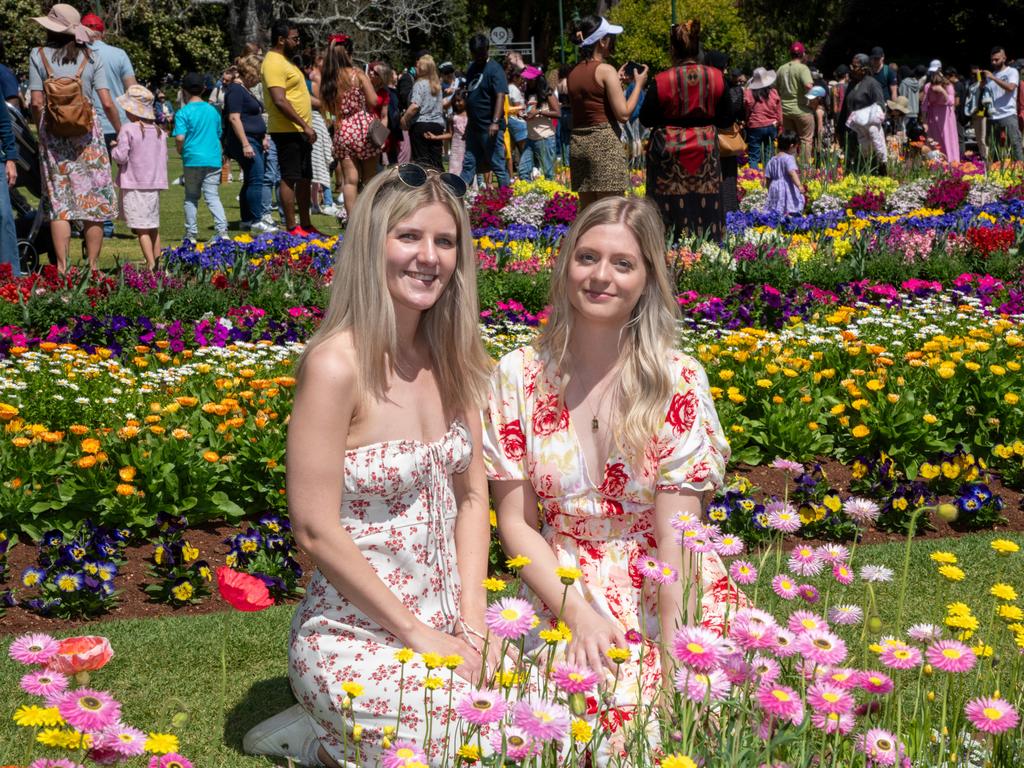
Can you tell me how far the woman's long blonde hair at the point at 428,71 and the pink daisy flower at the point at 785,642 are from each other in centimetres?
1138

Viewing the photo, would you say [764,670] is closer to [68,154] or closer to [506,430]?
[506,430]

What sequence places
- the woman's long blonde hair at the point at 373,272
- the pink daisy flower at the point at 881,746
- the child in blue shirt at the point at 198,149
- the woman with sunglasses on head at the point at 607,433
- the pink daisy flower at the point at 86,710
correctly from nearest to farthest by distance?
the pink daisy flower at the point at 86,710 < the pink daisy flower at the point at 881,746 < the woman's long blonde hair at the point at 373,272 < the woman with sunglasses on head at the point at 607,433 < the child in blue shirt at the point at 198,149

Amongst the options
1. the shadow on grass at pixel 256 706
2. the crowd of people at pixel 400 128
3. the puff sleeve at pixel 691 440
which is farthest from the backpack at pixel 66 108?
the puff sleeve at pixel 691 440

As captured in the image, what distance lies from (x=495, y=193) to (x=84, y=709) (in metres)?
11.3

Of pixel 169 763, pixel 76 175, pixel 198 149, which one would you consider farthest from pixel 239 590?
pixel 198 149

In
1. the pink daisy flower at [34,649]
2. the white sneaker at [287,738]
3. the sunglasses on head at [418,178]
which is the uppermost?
the sunglasses on head at [418,178]

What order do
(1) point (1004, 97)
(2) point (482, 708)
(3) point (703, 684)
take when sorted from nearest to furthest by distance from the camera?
(2) point (482, 708)
(3) point (703, 684)
(1) point (1004, 97)

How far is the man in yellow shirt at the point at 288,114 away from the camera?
35.2ft

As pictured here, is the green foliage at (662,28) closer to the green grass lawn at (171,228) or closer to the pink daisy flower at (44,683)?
the green grass lawn at (171,228)

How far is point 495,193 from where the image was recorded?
12.5 m

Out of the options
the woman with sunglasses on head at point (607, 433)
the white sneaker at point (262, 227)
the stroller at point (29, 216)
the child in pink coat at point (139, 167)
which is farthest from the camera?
the white sneaker at point (262, 227)

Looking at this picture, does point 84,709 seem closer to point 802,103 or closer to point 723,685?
point 723,685

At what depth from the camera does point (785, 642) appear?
1.71 meters

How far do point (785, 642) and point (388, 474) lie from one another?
1209 millimetres
